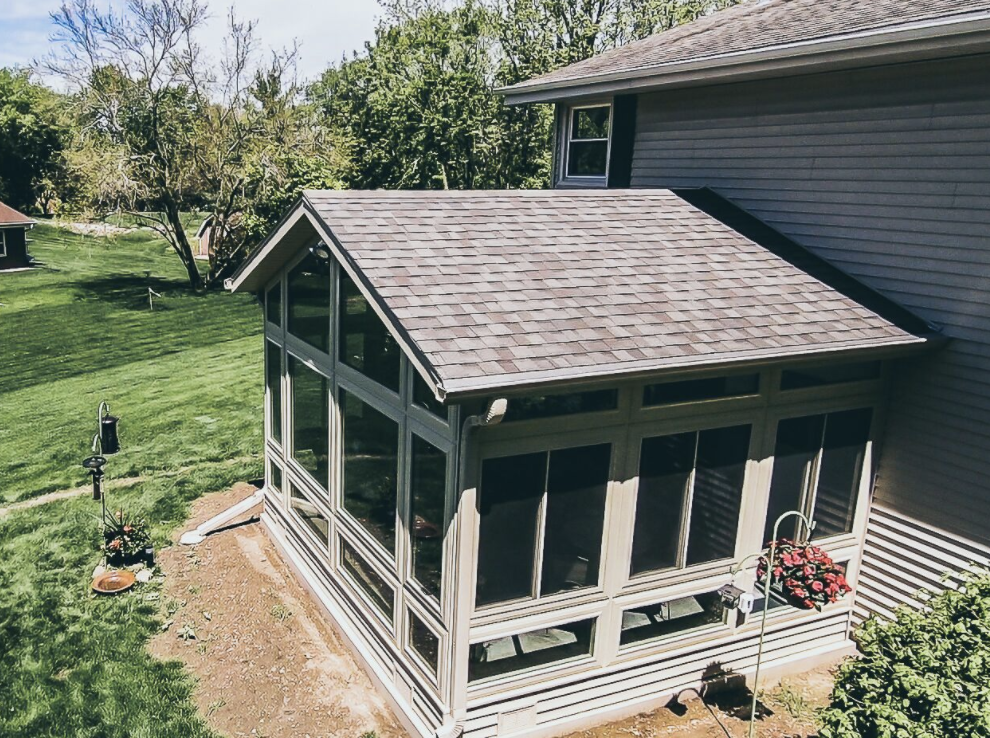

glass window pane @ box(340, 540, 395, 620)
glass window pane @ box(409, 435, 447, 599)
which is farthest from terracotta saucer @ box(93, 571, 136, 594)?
glass window pane @ box(409, 435, 447, 599)

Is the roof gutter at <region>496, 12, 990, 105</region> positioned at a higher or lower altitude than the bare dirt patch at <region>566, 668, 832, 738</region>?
higher

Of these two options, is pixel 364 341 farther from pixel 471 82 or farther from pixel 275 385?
pixel 471 82

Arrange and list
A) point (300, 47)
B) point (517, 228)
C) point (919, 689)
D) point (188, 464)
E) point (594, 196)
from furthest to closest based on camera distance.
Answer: point (300, 47)
point (188, 464)
point (594, 196)
point (517, 228)
point (919, 689)

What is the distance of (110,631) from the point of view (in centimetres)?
868

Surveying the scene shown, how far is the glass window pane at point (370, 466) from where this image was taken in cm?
756

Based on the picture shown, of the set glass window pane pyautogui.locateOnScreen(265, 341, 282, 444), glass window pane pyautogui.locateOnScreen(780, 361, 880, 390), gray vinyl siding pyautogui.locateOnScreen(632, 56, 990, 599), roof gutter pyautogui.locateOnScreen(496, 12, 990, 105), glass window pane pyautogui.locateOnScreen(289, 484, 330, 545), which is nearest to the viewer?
roof gutter pyautogui.locateOnScreen(496, 12, 990, 105)

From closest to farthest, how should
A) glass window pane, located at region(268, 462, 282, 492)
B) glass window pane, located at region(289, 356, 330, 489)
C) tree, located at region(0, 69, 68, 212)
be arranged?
glass window pane, located at region(289, 356, 330, 489) < glass window pane, located at region(268, 462, 282, 492) < tree, located at region(0, 69, 68, 212)

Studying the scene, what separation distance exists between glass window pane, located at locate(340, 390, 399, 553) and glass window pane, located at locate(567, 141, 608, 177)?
6.13m

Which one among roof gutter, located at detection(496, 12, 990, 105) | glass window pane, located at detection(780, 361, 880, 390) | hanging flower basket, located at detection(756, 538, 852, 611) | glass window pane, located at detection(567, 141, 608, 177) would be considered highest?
roof gutter, located at detection(496, 12, 990, 105)

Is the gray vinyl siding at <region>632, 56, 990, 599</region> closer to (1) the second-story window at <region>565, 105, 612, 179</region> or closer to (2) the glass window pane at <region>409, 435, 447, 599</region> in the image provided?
(1) the second-story window at <region>565, 105, 612, 179</region>

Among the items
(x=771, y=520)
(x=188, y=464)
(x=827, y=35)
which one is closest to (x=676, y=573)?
(x=771, y=520)

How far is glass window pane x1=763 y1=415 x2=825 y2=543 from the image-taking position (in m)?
7.80

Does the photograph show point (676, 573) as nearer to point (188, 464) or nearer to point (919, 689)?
point (919, 689)

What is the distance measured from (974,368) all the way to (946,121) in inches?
94.1
